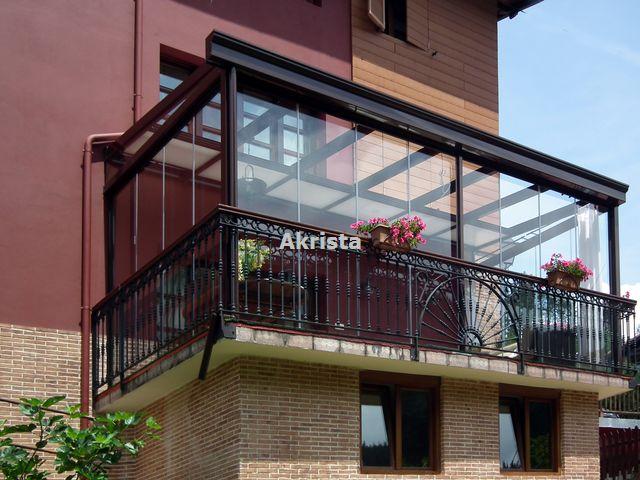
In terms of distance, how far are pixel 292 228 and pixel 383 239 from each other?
1328mm

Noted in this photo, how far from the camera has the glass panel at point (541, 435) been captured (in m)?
17.3

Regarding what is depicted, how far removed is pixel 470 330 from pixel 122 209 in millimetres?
5211

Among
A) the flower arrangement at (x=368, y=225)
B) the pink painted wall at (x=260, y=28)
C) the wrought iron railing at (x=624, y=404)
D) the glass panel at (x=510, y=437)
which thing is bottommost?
the glass panel at (x=510, y=437)

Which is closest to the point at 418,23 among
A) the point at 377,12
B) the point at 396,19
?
the point at 396,19

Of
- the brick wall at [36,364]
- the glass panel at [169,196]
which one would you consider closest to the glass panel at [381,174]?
the glass panel at [169,196]

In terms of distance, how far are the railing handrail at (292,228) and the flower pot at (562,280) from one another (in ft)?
0.41

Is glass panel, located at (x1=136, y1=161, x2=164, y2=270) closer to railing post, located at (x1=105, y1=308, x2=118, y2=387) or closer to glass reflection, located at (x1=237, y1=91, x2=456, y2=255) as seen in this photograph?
railing post, located at (x1=105, y1=308, x2=118, y2=387)

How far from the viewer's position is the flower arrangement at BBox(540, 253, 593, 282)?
672 inches

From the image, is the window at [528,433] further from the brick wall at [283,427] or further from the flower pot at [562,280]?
the flower pot at [562,280]

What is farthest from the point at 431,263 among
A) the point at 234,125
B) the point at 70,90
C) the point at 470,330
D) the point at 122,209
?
the point at 70,90

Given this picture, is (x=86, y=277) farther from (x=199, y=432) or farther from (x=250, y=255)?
(x=250, y=255)

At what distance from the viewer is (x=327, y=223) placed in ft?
52.3

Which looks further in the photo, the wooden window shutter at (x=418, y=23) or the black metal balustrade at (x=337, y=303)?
the wooden window shutter at (x=418, y=23)

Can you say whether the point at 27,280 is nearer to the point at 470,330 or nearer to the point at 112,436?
the point at 112,436
